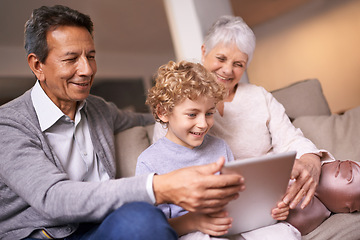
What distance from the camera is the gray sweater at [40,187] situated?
0.91 m

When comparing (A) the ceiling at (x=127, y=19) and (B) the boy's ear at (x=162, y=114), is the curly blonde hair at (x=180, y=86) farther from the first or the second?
(A) the ceiling at (x=127, y=19)

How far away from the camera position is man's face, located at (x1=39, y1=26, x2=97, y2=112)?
1.26 metres

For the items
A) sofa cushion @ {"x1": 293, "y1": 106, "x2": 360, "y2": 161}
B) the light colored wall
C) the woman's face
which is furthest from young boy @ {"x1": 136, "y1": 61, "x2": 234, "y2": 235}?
the light colored wall

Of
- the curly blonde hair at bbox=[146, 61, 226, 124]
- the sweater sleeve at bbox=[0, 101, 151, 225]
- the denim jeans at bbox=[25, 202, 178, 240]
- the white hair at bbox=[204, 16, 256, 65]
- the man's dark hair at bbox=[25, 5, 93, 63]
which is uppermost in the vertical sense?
the man's dark hair at bbox=[25, 5, 93, 63]

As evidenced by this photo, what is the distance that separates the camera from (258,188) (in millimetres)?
999

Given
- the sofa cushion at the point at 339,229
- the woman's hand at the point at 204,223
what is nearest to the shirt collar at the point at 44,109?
the woman's hand at the point at 204,223

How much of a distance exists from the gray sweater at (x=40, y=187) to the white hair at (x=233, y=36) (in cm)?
71

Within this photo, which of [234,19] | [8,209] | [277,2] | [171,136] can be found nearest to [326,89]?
[277,2]

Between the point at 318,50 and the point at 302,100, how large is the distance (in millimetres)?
4976

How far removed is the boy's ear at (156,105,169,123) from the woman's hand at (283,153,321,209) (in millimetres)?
522

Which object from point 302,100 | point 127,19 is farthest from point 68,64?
point 127,19

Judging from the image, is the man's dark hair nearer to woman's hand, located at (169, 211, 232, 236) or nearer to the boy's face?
the boy's face

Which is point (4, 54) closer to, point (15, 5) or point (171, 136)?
point (15, 5)

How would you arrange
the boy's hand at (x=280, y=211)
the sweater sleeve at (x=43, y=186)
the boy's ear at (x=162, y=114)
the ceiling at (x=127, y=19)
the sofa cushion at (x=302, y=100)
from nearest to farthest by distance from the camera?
the sweater sleeve at (x=43, y=186)
the boy's hand at (x=280, y=211)
the boy's ear at (x=162, y=114)
the sofa cushion at (x=302, y=100)
the ceiling at (x=127, y=19)
